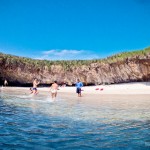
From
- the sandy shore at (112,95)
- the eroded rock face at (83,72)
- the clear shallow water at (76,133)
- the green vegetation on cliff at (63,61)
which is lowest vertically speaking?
the clear shallow water at (76,133)

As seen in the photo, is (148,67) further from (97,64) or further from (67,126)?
(67,126)

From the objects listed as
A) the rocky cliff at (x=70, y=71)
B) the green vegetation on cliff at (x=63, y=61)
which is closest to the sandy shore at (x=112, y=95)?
the rocky cliff at (x=70, y=71)

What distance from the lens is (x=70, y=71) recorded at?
178ft

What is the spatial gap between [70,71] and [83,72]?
2.35 m

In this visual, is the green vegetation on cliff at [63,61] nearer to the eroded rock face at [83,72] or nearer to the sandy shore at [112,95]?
the eroded rock face at [83,72]

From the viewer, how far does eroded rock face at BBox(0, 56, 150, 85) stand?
1820 inches

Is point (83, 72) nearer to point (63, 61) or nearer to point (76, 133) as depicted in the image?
point (63, 61)

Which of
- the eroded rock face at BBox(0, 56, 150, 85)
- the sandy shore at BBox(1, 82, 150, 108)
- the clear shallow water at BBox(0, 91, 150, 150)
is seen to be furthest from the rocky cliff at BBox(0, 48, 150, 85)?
the clear shallow water at BBox(0, 91, 150, 150)

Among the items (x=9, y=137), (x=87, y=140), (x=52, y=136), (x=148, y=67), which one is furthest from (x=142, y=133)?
(x=148, y=67)

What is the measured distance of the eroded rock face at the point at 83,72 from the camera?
4622 centimetres

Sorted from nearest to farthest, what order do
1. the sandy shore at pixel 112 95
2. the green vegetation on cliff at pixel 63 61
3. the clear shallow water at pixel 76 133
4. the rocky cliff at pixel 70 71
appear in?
the clear shallow water at pixel 76 133, the sandy shore at pixel 112 95, the green vegetation on cliff at pixel 63 61, the rocky cliff at pixel 70 71

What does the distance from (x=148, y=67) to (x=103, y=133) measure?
3557cm

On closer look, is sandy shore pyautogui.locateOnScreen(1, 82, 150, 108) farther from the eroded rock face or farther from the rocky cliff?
the rocky cliff

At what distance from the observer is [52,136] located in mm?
9422
